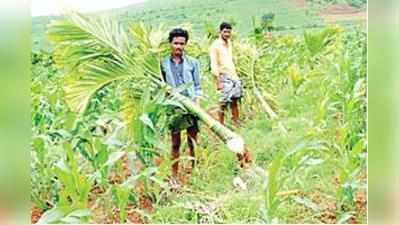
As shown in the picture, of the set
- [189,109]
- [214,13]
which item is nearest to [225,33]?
[214,13]

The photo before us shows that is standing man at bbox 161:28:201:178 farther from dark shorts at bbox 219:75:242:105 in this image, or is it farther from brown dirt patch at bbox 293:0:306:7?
brown dirt patch at bbox 293:0:306:7

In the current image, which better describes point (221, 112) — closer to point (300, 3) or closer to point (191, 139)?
point (191, 139)

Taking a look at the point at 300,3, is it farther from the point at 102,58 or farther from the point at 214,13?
the point at 102,58

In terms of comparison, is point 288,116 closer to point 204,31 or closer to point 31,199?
point 204,31

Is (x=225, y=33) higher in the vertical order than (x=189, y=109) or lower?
higher

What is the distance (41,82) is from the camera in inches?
86.1

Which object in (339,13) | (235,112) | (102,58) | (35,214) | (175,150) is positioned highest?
(339,13)

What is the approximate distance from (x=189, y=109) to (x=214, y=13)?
0.37 m

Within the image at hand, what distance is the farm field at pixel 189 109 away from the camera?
2180mm

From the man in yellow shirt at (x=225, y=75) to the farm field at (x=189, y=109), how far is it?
25mm

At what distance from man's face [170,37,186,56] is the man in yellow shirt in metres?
0.11

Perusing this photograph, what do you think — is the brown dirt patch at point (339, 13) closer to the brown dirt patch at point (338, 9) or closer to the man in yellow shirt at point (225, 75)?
the brown dirt patch at point (338, 9)

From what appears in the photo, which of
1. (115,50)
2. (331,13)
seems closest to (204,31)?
(115,50)

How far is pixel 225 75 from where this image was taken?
2.21 meters
